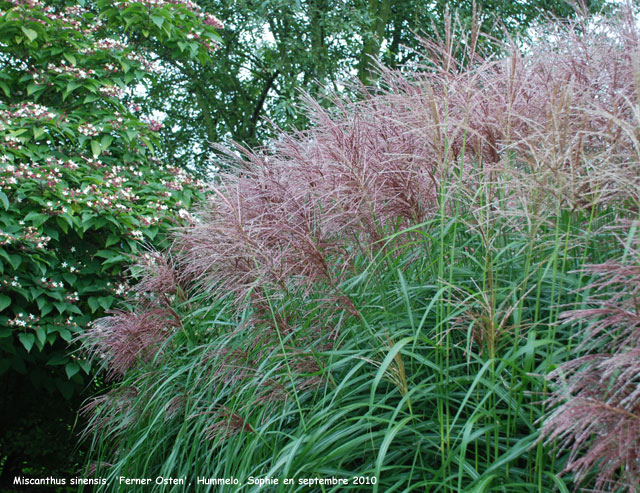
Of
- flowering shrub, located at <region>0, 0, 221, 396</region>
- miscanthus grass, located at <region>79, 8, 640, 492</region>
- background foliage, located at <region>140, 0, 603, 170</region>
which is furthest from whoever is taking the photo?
background foliage, located at <region>140, 0, 603, 170</region>

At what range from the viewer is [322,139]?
274cm

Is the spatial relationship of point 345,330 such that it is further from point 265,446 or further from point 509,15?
point 509,15

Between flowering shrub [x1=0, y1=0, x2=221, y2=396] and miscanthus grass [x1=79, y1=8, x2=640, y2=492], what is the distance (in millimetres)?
1226

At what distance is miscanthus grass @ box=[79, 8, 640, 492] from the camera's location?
1655 mm

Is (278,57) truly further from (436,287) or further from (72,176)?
(436,287)

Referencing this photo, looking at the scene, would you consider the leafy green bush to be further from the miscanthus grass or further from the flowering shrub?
the miscanthus grass

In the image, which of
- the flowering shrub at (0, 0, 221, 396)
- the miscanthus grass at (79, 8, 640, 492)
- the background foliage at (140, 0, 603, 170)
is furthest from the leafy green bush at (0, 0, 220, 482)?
the background foliage at (140, 0, 603, 170)

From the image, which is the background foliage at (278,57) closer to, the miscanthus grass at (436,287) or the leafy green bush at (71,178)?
the leafy green bush at (71,178)

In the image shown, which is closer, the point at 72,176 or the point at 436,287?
the point at 436,287

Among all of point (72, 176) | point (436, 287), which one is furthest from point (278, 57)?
point (436, 287)

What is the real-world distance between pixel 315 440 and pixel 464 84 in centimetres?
134

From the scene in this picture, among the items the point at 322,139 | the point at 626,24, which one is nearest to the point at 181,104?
the point at 322,139

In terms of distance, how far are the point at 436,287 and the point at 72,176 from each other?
309cm

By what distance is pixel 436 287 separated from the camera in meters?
2.09
